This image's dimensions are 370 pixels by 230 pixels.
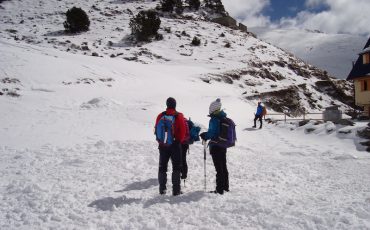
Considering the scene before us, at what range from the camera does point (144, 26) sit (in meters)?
51.3

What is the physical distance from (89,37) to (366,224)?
49.6 m

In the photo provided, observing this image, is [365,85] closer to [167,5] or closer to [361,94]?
[361,94]

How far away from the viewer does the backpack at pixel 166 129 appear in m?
7.27

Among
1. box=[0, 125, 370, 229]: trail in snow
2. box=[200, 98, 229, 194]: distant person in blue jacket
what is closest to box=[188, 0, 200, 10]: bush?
box=[0, 125, 370, 229]: trail in snow

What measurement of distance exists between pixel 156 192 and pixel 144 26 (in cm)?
4594

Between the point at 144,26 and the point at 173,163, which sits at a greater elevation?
the point at 144,26

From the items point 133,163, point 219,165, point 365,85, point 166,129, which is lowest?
point 133,163

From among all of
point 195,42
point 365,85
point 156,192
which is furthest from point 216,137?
point 195,42

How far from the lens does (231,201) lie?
670 centimetres

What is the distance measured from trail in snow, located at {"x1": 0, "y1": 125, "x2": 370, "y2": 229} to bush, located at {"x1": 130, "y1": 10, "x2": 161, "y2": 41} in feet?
133

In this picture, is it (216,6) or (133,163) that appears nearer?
(133,163)

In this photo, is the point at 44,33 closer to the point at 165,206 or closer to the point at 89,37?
the point at 89,37

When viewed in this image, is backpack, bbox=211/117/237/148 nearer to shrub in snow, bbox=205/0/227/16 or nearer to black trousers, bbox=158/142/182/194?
black trousers, bbox=158/142/182/194

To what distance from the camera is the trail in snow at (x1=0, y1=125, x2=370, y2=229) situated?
5660 millimetres
